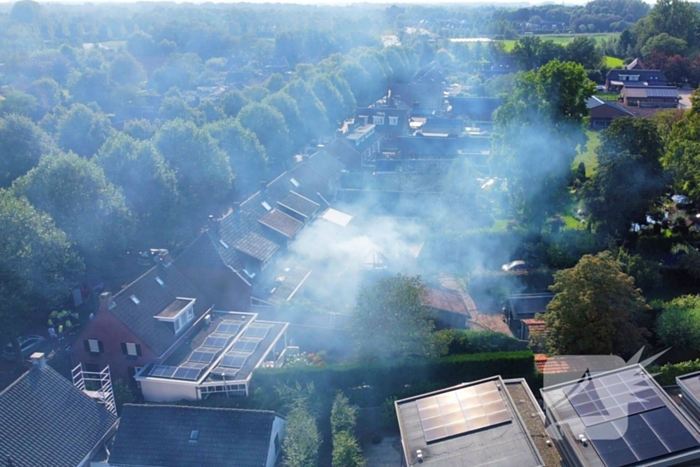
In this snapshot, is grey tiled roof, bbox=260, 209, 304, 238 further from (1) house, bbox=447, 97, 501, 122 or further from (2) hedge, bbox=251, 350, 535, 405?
(1) house, bbox=447, 97, 501, 122

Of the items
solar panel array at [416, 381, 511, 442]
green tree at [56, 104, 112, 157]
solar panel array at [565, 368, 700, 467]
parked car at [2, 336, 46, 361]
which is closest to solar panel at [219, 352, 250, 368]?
solar panel array at [416, 381, 511, 442]

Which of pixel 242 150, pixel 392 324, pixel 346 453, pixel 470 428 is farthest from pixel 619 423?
pixel 242 150

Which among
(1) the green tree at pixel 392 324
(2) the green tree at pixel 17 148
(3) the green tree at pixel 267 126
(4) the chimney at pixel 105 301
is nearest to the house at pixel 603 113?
(3) the green tree at pixel 267 126

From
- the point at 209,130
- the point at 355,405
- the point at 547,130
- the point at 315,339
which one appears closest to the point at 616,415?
the point at 355,405

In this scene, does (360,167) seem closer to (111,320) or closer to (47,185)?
(47,185)

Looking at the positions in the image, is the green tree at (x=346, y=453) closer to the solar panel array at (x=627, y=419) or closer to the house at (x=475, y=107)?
the solar panel array at (x=627, y=419)

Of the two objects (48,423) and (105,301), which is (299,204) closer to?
(105,301)
